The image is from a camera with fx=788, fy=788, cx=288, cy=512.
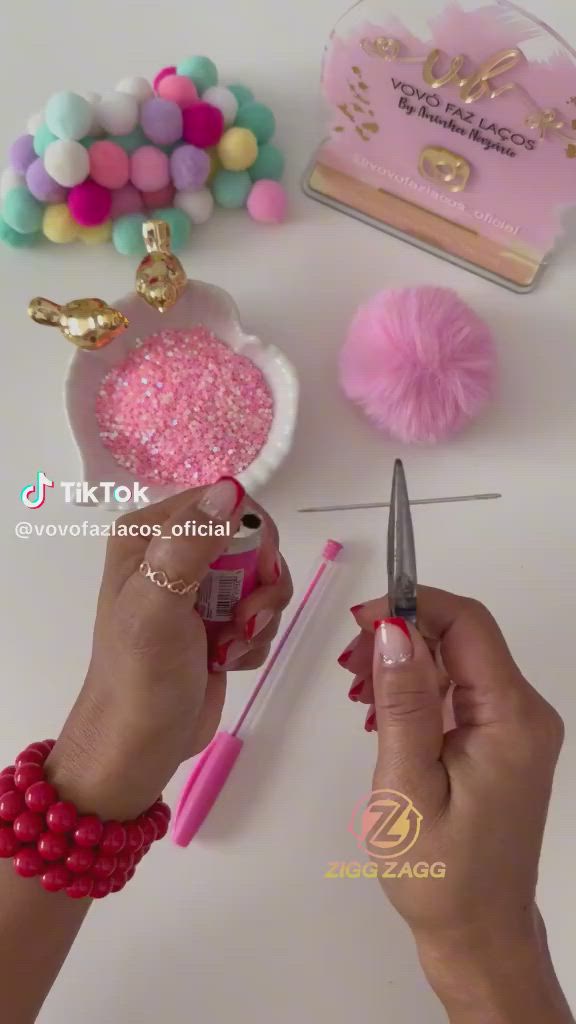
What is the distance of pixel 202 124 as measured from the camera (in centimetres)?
77

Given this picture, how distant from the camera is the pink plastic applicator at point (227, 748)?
72 cm

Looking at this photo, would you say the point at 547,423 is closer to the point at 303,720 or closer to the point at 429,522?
the point at 429,522

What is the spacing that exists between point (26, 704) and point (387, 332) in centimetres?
49

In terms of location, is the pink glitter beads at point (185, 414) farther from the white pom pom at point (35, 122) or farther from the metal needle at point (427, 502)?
the white pom pom at point (35, 122)

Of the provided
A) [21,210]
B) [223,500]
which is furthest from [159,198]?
[223,500]

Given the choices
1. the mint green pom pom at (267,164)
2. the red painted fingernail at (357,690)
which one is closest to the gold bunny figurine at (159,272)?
the mint green pom pom at (267,164)

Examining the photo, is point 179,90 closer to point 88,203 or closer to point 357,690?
point 88,203

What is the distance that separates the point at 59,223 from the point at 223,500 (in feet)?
1.41

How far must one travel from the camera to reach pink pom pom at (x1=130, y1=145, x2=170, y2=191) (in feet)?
2.51

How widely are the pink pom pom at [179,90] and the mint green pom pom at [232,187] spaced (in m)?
0.07

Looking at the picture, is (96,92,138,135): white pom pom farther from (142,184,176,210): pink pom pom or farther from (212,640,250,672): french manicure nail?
(212,640,250,672): french manicure nail

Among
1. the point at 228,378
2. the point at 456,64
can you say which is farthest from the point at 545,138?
the point at 228,378

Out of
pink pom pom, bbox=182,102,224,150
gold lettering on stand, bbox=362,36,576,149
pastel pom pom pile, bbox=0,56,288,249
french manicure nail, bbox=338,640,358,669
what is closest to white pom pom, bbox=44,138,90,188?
pastel pom pom pile, bbox=0,56,288,249

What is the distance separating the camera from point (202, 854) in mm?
724
